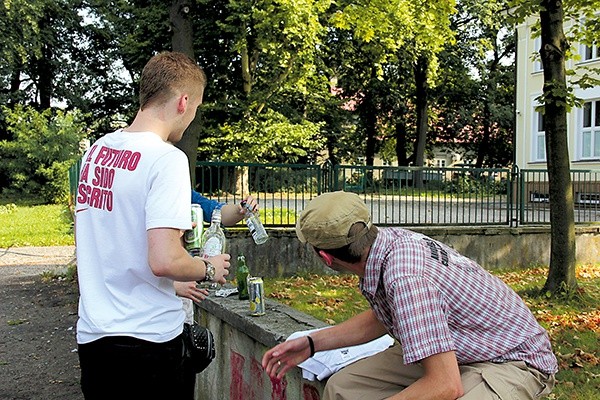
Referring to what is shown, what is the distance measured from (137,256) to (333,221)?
747 millimetres

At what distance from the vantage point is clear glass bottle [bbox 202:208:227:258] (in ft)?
11.1

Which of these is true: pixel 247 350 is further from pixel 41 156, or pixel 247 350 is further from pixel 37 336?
pixel 41 156

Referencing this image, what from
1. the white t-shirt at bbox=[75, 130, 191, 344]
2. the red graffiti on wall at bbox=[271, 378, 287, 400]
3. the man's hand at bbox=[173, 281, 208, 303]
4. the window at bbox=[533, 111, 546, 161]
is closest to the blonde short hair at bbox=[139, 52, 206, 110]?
the white t-shirt at bbox=[75, 130, 191, 344]

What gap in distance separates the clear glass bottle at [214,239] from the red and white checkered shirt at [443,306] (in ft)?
4.36

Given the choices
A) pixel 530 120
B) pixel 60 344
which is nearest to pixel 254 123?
pixel 530 120

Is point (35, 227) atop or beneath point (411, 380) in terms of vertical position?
beneath

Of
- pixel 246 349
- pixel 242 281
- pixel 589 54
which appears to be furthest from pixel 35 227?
pixel 589 54

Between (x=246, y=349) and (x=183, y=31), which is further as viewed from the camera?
(x=183, y=31)

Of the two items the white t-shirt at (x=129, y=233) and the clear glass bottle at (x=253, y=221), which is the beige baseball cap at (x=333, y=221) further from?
the clear glass bottle at (x=253, y=221)

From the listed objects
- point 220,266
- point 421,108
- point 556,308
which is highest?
point 421,108

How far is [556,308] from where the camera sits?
7.48m

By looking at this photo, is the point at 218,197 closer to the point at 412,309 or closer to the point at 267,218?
the point at 267,218

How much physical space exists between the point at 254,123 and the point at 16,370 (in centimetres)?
1928

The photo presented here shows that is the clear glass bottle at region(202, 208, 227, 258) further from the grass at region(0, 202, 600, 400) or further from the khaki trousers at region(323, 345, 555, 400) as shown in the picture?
the grass at region(0, 202, 600, 400)
